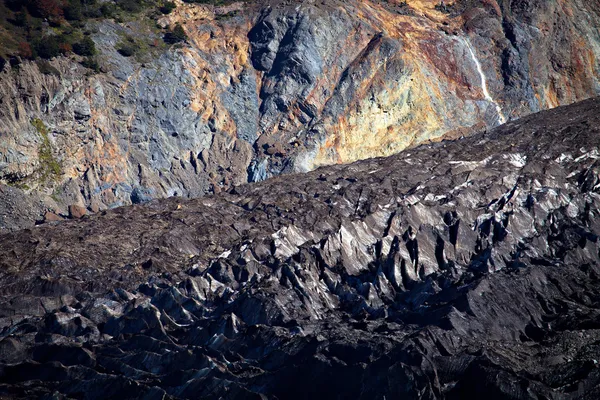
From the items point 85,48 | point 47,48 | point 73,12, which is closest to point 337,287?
point 47,48

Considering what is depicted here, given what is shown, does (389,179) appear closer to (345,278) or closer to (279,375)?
(345,278)

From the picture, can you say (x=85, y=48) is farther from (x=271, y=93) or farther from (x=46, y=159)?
(x=271, y=93)

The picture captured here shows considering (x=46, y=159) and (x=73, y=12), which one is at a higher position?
(x=73, y=12)

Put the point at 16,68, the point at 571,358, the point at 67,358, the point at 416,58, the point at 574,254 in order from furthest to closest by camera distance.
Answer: the point at 416,58 < the point at 16,68 < the point at 574,254 < the point at 67,358 < the point at 571,358

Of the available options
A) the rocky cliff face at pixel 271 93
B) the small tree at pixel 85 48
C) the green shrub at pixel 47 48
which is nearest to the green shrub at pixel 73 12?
the rocky cliff face at pixel 271 93

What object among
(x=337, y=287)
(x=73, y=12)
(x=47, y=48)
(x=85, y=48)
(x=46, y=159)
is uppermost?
(x=73, y=12)

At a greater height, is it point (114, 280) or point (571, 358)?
point (571, 358)

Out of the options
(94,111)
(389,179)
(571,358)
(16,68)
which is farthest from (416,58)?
(571,358)

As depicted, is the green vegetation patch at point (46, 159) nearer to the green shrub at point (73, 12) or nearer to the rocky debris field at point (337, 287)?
the rocky debris field at point (337, 287)
